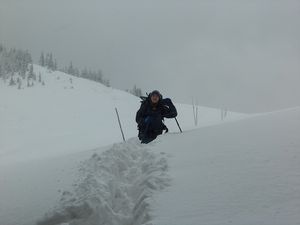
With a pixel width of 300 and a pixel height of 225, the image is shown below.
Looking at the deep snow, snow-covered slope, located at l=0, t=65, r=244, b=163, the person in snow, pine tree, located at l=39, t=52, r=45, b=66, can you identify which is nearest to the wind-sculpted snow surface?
the deep snow

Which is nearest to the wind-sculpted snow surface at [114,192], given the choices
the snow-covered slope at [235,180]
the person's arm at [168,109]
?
the snow-covered slope at [235,180]

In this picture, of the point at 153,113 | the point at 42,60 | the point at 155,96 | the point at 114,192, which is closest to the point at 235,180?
the point at 114,192

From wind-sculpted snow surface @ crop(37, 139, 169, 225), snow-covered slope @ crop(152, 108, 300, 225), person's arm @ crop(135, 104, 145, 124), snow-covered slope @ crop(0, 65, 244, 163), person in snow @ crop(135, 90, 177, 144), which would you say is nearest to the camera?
snow-covered slope @ crop(152, 108, 300, 225)

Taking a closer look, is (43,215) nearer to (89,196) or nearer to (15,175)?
(89,196)

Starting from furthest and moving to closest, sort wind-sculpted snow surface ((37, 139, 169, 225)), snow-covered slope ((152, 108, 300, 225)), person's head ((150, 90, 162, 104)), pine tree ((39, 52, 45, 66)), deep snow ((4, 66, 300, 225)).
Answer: pine tree ((39, 52, 45, 66))
person's head ((150, 90, 162, 104))
wind-sculpted snow surface ((37, 139, 169, 225))
deep snow ((4, 66, 300, 225))
snow-covered slope ((152, 108, 300, 225))

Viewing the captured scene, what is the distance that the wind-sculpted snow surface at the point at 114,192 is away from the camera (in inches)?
251

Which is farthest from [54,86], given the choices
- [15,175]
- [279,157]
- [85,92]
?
[279,157]

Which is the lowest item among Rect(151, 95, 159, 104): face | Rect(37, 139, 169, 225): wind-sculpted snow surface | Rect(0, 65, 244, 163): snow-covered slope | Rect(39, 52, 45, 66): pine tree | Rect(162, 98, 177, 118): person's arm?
Rect(0, 65, 244, 163): snow-covered slope

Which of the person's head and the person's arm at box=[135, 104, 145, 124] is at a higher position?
the person's head

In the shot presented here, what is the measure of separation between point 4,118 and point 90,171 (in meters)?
55.5

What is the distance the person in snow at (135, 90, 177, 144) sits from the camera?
1193 centimetres

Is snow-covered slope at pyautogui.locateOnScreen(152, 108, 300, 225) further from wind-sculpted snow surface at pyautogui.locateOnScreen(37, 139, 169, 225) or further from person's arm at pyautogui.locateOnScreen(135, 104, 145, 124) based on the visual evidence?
person's arm at pyautogui.locateOnScreen(135, 104, 145, 124)

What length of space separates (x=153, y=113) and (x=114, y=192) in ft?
16.1

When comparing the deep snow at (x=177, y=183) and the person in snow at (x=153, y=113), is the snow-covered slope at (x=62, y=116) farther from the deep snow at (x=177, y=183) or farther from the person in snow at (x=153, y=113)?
the deep snow at (x=177, y=183)
